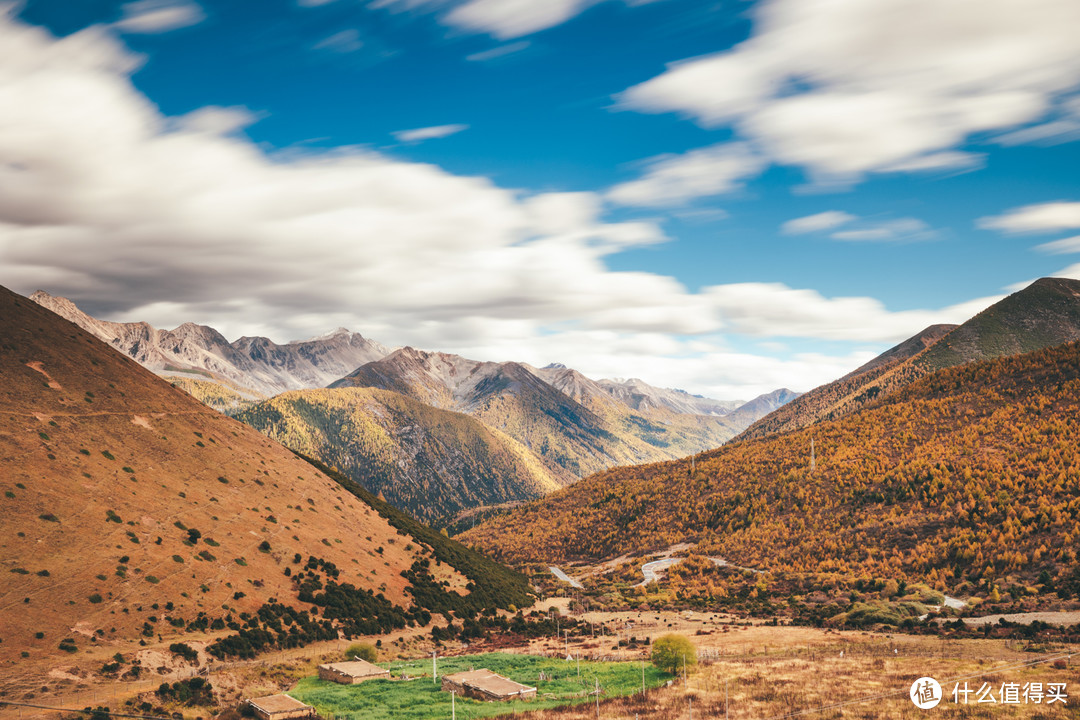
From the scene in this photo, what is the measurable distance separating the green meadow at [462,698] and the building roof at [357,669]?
140 cm

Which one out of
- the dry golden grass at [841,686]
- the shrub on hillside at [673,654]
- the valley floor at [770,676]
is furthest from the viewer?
the shrub on hillside at [673,654]

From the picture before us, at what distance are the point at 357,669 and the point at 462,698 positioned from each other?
567 inches

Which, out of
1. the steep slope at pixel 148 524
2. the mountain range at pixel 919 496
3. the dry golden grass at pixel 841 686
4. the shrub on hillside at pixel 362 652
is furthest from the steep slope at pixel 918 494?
the shrub on hillside at pixel 362 652

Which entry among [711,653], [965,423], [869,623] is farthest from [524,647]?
[965,423]

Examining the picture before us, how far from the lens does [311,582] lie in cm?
8700

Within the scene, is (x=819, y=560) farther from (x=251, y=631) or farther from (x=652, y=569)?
(x=251, y=631)

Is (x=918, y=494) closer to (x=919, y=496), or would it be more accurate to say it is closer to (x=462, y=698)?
(x=919, y=496)

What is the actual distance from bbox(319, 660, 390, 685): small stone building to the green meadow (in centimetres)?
92

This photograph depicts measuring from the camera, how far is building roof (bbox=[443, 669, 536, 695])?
2178 inches

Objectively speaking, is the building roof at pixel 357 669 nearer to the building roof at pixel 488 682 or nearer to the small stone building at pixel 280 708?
the building roof at pixel 488 682

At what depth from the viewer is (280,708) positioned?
166 ft

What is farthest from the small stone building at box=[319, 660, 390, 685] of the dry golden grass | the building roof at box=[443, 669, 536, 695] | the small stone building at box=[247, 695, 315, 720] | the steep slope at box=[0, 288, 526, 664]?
the dry golden grass

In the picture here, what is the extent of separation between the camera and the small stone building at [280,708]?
163 feet

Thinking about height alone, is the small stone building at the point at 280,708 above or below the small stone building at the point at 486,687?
above
